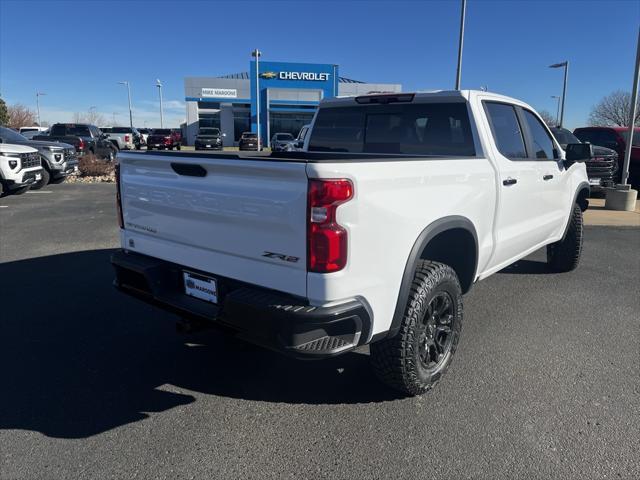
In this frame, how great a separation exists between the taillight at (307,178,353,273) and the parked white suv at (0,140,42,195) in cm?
1069

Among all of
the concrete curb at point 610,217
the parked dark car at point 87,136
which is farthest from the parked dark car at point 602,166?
the parked dark car at point 87,136

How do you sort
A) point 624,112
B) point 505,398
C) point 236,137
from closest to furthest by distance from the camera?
point 505,398 < point 236,137 < point 624,112

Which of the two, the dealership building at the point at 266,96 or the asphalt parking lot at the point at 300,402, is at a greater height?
the dealership building at the point at 266,96

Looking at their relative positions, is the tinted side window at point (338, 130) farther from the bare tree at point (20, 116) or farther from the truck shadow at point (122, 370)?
the bare tree at point (20, 116)

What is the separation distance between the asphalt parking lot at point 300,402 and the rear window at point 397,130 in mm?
1637

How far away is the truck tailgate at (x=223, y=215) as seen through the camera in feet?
7.82

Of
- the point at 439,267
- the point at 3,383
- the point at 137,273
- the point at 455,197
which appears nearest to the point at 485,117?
the point at 455,197

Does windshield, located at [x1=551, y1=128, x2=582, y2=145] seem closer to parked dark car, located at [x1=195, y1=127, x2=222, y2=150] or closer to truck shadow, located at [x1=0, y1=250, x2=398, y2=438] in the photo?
truck shadow, located at [x1=0, y1=250, x2=398, y2=438]

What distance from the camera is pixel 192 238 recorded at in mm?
2904

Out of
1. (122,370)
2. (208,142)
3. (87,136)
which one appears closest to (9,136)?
(87,136)

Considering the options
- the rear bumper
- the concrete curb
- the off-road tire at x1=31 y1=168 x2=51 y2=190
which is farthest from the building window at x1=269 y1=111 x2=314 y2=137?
the rear bumper

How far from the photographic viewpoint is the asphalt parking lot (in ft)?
8.21

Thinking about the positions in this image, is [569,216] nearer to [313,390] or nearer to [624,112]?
[313,390]

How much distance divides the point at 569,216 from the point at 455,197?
9.77 ft
